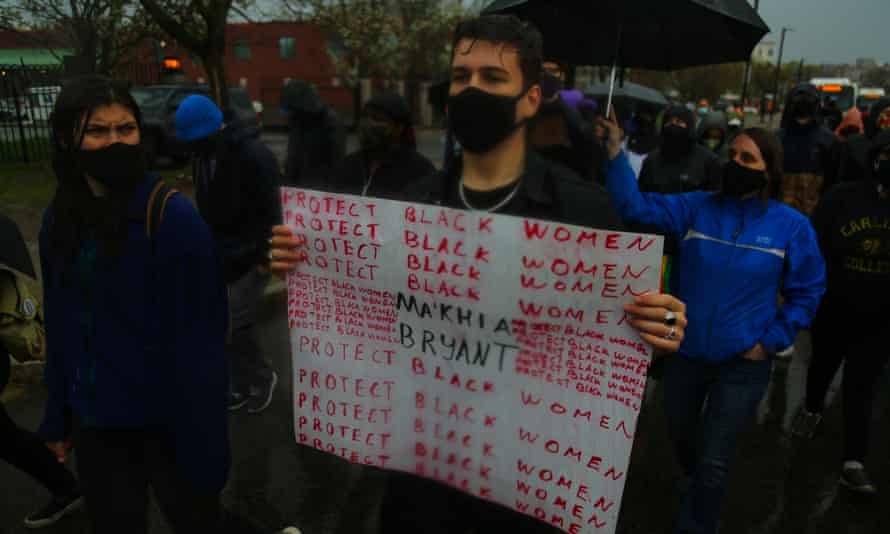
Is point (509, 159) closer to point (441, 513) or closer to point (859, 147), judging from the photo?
point (441, 513)

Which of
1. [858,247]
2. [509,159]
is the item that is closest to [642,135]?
[858,247]

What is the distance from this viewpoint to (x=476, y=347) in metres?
1.84

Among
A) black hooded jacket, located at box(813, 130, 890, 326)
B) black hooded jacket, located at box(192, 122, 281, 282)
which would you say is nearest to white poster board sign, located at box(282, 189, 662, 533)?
black hooded jacket, located at box(192, 122, 281, 282)

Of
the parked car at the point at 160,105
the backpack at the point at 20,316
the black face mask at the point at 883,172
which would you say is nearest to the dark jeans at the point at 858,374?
the black face mask at the point at 883,172

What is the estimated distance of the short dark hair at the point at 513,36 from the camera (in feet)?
5.73

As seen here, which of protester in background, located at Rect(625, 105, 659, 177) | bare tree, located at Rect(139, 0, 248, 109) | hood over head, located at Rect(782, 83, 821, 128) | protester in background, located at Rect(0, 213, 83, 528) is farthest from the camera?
bare tree, located at Rect(139, 0, 248, 109)

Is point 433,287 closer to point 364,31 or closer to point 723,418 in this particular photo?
point 723,418

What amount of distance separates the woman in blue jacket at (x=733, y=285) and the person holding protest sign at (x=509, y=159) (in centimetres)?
80

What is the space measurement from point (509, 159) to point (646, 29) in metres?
1.53

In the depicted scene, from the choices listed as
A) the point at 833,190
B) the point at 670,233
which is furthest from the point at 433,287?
the point at 833,190

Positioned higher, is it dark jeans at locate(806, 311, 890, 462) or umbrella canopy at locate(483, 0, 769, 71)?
umbrella canopy at locate(483, 0, 769, 71)

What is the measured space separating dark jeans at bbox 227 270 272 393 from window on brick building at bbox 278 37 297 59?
145ft

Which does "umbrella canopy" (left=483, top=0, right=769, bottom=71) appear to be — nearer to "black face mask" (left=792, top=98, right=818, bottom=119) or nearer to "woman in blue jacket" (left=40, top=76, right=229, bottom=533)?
"woman in blue jacket" (left=40, top=76, right=229, bottom=533)

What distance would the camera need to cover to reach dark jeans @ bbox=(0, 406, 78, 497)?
2803 millimetres
